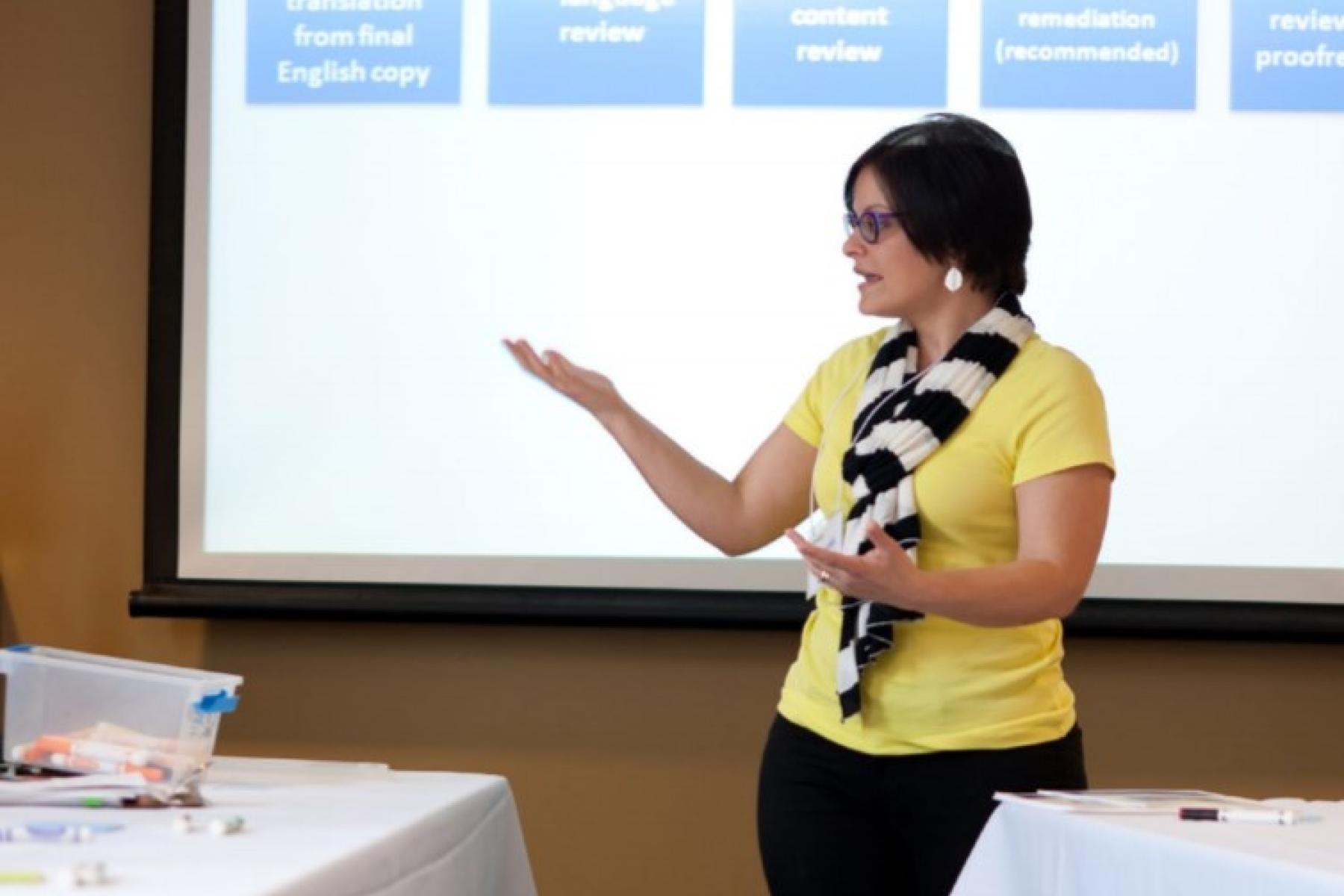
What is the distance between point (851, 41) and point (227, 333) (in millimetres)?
1225

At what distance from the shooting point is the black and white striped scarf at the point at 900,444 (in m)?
1.92

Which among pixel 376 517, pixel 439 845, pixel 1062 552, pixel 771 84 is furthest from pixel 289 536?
pixel 1062 552

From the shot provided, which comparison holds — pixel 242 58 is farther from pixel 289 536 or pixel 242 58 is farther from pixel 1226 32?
pixel 1226 32

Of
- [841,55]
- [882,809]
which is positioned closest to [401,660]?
[841,55]

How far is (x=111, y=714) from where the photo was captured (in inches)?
75.6

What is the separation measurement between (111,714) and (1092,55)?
2.08m

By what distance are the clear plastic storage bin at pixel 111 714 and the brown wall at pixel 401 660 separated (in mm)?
1379

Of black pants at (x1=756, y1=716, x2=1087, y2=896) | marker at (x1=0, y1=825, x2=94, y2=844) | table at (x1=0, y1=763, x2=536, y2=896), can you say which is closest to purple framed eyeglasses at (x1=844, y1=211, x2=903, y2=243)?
black pants at (x1=756, y1=716, x2=1087, y2=896)

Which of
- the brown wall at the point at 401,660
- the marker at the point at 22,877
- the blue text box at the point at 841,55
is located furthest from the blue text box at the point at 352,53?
the marker at the point at 22,877

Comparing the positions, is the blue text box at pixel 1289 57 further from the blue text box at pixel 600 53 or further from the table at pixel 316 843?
the table at pixel 316 843

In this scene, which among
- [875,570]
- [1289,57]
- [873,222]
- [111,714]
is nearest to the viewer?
[875,570]

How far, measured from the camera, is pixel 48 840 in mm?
1506

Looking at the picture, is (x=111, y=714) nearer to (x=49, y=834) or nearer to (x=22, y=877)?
(x=49, y=834)

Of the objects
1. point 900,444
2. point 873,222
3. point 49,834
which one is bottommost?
Answer: point 49,834
